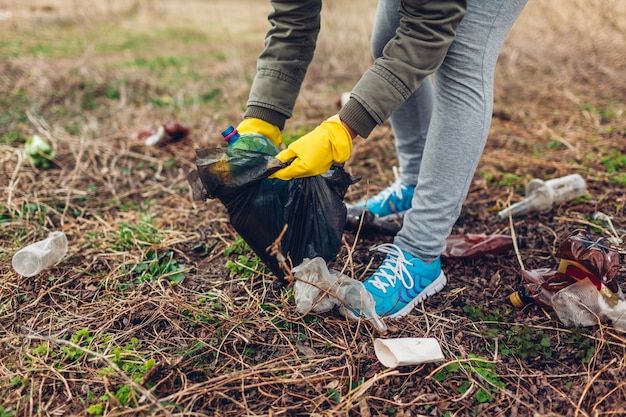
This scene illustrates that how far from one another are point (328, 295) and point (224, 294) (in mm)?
409

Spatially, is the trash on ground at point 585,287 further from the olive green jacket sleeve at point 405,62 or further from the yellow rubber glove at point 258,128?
the yellow rubber glove at point 258,128

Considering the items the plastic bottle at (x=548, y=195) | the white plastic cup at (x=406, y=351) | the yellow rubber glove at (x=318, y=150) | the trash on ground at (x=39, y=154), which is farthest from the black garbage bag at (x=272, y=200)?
the trash on ground at (x=39, y=154)

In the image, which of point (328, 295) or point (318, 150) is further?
point (328, 295)

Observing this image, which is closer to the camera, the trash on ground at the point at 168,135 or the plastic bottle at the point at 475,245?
the plastic bottle at the point at 475,245

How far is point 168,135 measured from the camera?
3180 millimetres

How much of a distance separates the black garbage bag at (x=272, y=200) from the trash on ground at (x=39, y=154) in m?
1.65

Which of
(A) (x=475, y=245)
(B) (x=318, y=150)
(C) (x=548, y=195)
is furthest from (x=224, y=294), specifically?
(C) (x=548, y=195)

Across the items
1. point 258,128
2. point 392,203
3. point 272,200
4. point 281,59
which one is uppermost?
point 281,59

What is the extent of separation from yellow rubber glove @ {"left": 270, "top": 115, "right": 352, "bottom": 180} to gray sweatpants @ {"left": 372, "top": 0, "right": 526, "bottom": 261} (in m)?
0.35

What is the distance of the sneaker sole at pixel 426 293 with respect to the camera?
1668 millimetres

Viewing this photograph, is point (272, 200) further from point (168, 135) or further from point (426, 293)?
point (168, 135)

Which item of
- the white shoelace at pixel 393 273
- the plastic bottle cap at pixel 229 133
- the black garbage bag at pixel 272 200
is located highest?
the plastic bottle cap at pixel 229 133

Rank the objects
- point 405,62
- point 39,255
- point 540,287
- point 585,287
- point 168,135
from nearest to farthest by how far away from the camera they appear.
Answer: point 405,62 → point 585,287 → point 540,287 → point 39,255 → point 168,135

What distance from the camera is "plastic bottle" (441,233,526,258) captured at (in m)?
1.90
